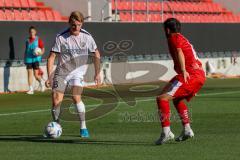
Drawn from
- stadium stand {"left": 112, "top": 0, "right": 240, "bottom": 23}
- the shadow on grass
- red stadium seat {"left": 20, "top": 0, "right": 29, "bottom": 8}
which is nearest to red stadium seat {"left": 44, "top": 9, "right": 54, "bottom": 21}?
red stadium seat {"left": 20, "top": 0, "right": 29, "bottom": 8}

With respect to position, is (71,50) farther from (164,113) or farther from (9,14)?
(9,14)

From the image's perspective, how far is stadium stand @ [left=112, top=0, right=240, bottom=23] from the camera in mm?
34531

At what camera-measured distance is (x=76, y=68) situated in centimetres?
1208

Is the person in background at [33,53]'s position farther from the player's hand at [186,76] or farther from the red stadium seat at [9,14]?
the player's hand at [186,76]

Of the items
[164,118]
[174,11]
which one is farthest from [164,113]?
[174,11]

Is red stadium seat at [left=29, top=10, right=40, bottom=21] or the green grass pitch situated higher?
red stadium seat at [left=29, top=10, right=40, bottom=21]

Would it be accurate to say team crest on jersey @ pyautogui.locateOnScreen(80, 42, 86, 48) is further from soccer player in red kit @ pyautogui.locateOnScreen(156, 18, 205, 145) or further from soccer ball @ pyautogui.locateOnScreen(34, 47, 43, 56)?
soccer ball @ pyautogui.locateOnScreen(34, 47, 43, 56)

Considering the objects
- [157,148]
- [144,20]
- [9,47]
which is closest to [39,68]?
[9,47]

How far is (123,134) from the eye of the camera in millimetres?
12477

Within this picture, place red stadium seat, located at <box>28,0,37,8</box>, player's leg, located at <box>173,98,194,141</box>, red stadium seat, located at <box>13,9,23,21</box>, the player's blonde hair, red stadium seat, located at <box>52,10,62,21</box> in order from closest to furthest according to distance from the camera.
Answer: player's leg, located at <box>173,98,194,141</box> → the player's blonde hair → red stadium seat, located at <box>13,9,23,21</box> → red stadium seat, located at <box>28,0,37,8</box> → red stadium seat, located at <box>52,10,62,21</box>

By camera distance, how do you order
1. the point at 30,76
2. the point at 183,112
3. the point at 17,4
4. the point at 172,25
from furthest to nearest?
the point at 17,4
the point at 30,76
the point at 183,112
the point at 172,25

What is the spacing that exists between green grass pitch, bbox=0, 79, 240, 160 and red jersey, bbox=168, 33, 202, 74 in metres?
1.09

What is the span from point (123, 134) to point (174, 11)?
2552cm

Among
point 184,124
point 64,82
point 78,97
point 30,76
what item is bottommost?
point 184,124
